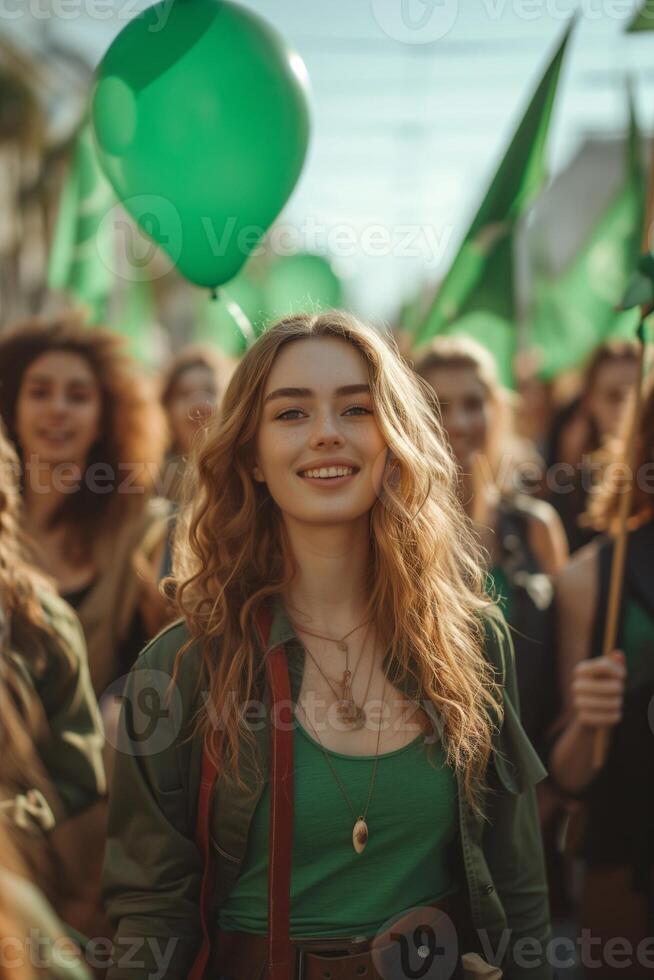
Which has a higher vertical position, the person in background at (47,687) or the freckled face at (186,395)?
the freckled face at (186,395)

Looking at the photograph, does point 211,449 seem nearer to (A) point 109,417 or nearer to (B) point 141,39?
(B) point 141,39

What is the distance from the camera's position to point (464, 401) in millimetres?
3816

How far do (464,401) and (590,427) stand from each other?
69.9 inches

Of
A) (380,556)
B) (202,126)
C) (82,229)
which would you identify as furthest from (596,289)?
(380,556)

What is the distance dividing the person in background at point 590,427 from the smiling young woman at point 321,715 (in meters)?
2.88

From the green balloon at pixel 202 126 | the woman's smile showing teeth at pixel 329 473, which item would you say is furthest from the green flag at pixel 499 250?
the woman's smile showing teeth at pixel 329 473

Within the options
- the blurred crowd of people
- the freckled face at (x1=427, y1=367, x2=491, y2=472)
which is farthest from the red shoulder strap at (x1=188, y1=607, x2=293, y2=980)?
the freckled face at (x1=427, y1=367, x2=491, y2=472)

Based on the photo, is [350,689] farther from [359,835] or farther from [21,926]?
[21,926]

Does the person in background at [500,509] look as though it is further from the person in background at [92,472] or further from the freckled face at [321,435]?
the freckled face at [321,435]

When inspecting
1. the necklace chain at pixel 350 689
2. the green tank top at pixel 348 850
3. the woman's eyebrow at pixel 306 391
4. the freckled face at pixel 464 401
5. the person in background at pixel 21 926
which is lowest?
the green tank top at pixel 348 850

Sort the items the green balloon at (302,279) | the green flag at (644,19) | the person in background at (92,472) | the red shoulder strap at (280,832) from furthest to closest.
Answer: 1. the green balloon at (302,279)
2. the person in background at (92,472)
3. the green flag at (644,19)
4. the red shoulder strap at (280,832)

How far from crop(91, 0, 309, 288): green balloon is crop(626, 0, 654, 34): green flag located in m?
1.12

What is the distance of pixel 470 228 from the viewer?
382cm

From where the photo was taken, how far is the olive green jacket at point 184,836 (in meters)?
1.90
